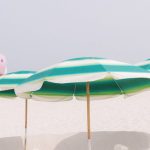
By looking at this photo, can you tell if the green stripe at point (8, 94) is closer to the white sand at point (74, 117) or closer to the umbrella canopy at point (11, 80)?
the umbrella canopy at point (11, 80)

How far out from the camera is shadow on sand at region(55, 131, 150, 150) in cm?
668

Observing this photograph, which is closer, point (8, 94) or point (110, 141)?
point (110, 141)

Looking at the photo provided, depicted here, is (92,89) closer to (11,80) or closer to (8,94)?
(11,80)

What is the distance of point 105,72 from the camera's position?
4.42 metres

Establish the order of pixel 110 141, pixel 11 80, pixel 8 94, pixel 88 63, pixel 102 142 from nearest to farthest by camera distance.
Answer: pixel 88 63 → pixel 11 80 → pixel 110 141 → pixel 102 142 → pixel 8 94

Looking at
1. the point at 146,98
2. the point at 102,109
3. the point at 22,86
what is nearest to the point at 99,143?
the point at 22,86

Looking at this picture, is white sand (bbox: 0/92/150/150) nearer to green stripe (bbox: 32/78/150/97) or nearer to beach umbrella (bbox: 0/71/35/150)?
green stripe (bbox: 32/78/150/97)

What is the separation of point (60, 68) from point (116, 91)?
8.62ft

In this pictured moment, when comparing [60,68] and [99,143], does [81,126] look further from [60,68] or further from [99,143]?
[60,68]

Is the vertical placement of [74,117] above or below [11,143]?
below

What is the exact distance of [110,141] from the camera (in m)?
7.12

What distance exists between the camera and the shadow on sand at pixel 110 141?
6.68 meters

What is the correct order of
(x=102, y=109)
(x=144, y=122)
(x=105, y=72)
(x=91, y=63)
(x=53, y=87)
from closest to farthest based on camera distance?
1. (x=105, y=72)
2. (x=91, y=63)
3. (x=53, y=87)
4. (x=144, y=122)
5. (x=102, y=109)

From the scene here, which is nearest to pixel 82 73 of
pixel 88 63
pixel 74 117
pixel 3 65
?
pixel 88 63
